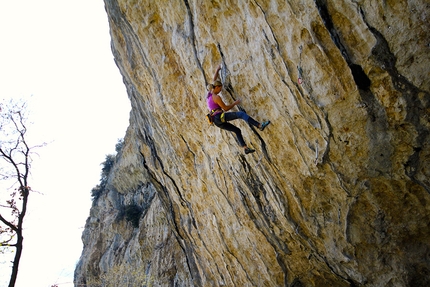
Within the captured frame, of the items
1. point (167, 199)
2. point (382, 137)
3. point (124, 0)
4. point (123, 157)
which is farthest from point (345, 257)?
point (123, 157)

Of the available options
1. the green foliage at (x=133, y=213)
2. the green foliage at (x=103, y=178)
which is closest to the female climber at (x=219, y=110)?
the green foliage at (x=133, y=213)

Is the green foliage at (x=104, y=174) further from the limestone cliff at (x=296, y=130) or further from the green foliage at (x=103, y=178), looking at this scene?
the limestone cliff at (x=296, y=130)

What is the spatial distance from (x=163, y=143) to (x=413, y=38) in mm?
6915

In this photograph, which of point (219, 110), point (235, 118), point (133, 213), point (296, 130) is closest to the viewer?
point (296, 130)

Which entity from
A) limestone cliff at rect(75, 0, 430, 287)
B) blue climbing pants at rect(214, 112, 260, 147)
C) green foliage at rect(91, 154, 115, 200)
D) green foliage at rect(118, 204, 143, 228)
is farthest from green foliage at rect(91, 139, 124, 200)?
blue climbing pants at rect(214, 112, 260, 147)

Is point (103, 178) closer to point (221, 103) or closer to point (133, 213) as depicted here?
point (133, 213)

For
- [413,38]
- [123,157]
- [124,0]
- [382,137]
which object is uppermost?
[123,157]

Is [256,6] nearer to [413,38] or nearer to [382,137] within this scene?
[413,38]

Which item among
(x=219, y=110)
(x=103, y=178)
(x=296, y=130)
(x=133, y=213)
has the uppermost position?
(x=103, y=178)

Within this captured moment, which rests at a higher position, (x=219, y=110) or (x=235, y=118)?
(x=219, y=110)

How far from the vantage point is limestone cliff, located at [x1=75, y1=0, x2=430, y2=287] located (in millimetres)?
5367

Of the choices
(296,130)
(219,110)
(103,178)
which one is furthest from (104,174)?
(296,130)

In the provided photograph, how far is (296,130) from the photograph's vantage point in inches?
248

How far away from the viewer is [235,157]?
7.73 m
